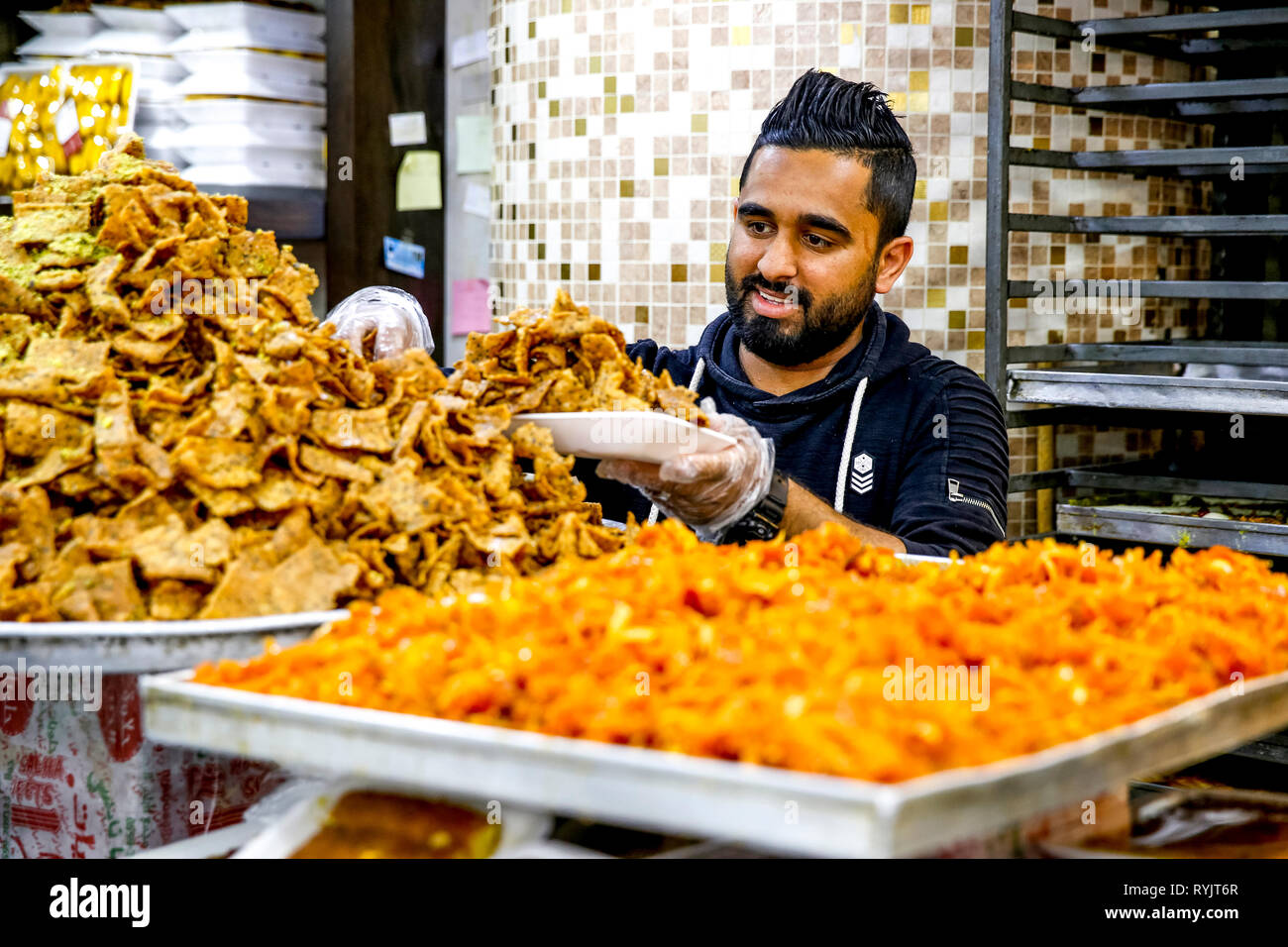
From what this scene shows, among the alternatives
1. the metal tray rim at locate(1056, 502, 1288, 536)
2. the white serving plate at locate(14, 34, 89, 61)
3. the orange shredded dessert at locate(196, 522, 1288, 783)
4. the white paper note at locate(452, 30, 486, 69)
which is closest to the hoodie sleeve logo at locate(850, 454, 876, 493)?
the metal tray rim at locate(1056, 502, 1288, 536)

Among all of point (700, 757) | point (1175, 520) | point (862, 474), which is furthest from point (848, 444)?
point (700, 757)

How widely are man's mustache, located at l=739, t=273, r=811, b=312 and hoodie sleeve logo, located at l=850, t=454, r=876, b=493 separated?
30 centimetres

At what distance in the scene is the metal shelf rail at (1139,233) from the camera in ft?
8.75

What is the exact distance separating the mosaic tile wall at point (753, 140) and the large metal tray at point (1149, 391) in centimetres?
21

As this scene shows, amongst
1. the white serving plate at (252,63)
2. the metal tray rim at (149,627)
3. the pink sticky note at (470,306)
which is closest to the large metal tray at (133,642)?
the metal tray rim at (149,627)

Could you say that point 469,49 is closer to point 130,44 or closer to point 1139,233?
point 130,44

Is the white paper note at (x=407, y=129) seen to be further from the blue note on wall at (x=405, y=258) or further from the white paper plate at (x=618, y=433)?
the white paper plate at (x=618, y=433)

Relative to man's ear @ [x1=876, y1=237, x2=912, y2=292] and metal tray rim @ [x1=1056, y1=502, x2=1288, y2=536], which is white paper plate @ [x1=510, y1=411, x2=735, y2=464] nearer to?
man's ear @ [x1=876, y1=237, x2=912, y2=292]

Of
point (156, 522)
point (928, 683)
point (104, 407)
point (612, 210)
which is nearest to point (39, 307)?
point (104, 407)

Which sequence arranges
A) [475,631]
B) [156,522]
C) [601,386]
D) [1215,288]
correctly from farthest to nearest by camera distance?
[1215,288], [601,386], [156,522], [475,631]

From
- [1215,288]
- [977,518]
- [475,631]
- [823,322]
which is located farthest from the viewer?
[1215,288]

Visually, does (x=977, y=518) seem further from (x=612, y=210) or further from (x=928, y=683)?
(x=612, y=210)

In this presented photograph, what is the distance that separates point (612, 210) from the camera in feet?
10.9

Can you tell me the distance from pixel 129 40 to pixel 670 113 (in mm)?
1394
